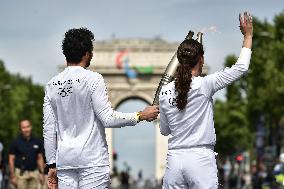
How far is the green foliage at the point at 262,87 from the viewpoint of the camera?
55.9m

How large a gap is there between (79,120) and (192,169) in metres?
0.93

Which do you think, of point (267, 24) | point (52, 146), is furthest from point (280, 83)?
point (52, 146)

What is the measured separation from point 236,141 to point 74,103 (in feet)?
320

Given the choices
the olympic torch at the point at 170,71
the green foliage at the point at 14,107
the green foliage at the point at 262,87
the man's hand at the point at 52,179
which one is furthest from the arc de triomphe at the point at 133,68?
the man's hand at the point at 52,179

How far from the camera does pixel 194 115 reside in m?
8.20

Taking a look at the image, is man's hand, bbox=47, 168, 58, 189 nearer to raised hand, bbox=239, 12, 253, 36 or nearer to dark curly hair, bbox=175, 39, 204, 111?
dark curly hair, bbox=175, 39, 204, 111

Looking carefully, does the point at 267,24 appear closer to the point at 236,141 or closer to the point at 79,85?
the point at 236,141

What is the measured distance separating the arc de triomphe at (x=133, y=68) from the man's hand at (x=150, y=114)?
9485cm

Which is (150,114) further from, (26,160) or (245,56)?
(26,160)

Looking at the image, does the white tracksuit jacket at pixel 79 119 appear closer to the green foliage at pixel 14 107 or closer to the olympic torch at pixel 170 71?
the olympic torch at pixel 170 71

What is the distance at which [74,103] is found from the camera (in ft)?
27.1

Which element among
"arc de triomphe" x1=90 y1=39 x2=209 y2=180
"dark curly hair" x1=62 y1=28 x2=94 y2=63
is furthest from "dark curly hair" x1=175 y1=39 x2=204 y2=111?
"arc de triomphe" x1=90 y1=39 x2=209 y2=180

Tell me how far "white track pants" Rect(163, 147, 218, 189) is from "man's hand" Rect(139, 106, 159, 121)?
1.05 feet

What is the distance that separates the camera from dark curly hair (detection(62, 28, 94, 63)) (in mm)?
8289
